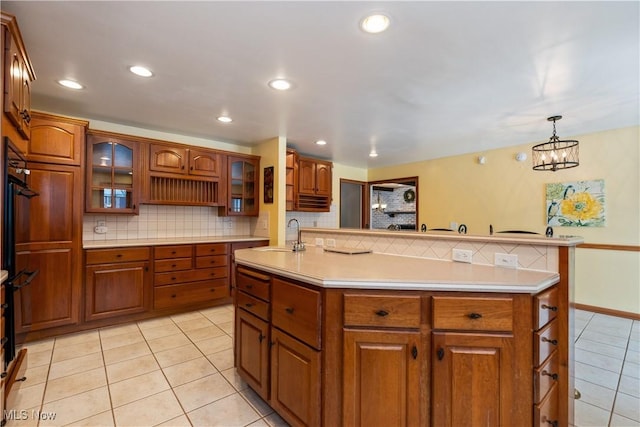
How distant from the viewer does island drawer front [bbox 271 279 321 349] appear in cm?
146

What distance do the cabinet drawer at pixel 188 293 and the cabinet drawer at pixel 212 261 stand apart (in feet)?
0.70

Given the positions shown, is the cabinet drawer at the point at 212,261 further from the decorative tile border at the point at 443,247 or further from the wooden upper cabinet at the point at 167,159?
the decorative tile border at the point at 443,247

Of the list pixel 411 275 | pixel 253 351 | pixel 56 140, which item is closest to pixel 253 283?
pixel 253 351

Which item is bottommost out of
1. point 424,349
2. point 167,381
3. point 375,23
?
point 167,381

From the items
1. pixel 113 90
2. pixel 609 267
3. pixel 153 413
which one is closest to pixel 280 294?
pixel 153 413

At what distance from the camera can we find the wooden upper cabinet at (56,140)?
8.87 ft

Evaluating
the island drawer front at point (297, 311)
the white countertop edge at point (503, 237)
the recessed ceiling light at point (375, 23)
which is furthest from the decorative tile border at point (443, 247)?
the recessed ceiling light at point (375, 23)

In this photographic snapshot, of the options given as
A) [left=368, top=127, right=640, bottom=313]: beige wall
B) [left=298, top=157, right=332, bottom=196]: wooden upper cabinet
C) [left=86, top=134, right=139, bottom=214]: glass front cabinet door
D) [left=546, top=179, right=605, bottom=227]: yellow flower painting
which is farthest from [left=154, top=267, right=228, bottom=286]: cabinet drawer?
[left=546, top=179, right=605, bottom=227]: yellow flower painting

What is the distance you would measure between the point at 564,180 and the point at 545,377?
363 cm

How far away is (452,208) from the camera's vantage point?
5.27m

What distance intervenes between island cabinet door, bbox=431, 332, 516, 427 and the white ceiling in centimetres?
171

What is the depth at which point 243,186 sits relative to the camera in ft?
14.5

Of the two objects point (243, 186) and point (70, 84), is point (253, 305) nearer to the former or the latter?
point (70, 84)

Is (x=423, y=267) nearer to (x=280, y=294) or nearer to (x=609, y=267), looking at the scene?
(x=280, y=294)
